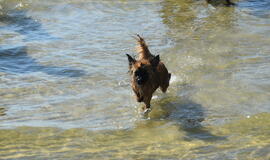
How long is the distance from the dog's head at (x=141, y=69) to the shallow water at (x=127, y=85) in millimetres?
704

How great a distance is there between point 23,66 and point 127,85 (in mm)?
2509

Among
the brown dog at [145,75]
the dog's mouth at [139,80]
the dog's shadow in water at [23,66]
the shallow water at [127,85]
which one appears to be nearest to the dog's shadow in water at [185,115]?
the shallow water at [127,85]

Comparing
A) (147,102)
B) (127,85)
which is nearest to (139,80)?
(147,102)

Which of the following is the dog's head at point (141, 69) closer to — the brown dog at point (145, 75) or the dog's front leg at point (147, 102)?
the brown dog at point (145, 75)

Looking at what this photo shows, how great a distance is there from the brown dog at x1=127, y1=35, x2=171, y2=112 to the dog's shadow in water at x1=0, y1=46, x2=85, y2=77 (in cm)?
202

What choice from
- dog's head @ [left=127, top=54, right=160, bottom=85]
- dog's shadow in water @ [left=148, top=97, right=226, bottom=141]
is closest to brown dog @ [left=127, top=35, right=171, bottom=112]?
dog's head @ [left=127, top=54, right=160, bottom=85]

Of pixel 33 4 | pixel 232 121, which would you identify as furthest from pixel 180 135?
pixel 33 4

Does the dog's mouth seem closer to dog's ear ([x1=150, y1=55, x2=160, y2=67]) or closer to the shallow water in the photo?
dog's ear ([x1=150, y1=55, x2=160, y2=67])

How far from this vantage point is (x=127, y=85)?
8.33 metres

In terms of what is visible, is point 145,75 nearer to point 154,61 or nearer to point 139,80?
point 139,80

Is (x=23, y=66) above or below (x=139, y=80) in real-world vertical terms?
below

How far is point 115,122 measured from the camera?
265 inches

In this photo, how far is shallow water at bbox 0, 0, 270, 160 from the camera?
5887 millimetres

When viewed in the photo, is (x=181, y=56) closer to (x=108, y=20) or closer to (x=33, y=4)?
(x=108, y=20)
